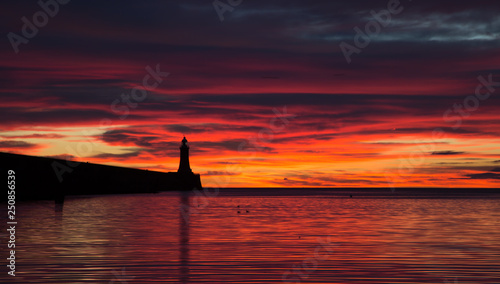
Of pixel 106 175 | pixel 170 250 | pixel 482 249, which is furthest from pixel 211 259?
pixel 106 175

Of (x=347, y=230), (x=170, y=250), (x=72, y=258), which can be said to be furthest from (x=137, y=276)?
(x=347, y=230)

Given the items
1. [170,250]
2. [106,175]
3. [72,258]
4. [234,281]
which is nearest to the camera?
[234,281]

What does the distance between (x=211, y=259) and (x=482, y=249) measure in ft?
43.7

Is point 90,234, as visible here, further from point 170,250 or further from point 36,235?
point 170,250

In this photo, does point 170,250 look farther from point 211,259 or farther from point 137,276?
point 137,276

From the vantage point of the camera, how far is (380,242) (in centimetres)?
3344

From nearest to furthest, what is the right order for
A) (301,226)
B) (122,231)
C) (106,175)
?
1. (122,231)
2. (301,226)
3. (106,175)

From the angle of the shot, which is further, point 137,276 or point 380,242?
point 380,242

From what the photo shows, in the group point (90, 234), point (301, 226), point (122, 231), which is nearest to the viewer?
point (90, 234)

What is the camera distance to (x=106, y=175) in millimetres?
147500

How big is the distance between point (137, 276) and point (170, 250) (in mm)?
7732

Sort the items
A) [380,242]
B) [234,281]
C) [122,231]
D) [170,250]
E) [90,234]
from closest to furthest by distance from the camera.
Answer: [234,281], [170,250], [380,242], [90,234], [122,231]

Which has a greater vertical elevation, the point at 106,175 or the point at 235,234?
the point at 106,175

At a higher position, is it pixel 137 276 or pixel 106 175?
pixel 106 175
